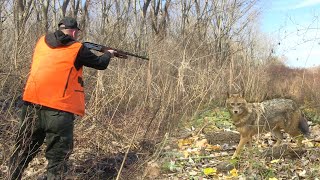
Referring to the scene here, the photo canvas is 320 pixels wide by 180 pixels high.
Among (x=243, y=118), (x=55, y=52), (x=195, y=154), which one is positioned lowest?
(x=195, y=154)

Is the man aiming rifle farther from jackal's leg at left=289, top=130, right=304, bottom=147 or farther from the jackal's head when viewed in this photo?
jackal's leg at left=289, top=130, right=304, bottom=147

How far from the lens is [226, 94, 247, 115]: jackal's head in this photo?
6.37 m

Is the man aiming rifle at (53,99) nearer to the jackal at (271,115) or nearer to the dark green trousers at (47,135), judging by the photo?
the dark green trousers at (47,135)

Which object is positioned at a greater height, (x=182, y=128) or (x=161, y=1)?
(x=161, y=1)

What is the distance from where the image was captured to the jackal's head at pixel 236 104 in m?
6.37

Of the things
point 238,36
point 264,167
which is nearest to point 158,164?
point 264,167

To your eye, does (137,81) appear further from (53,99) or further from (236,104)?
(53,99)

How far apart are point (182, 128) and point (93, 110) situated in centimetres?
193

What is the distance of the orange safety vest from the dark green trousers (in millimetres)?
98

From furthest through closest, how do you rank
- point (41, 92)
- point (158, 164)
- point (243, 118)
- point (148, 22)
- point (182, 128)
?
point (148, 22)
point (182, 128)
point (243, 118)
point (158, 164)
point (41, 92)

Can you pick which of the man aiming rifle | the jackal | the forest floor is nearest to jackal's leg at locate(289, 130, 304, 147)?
the jackal

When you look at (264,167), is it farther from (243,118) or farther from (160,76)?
(160,76)

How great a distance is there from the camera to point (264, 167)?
481 cm

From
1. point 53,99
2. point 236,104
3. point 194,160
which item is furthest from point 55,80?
point 236,104
